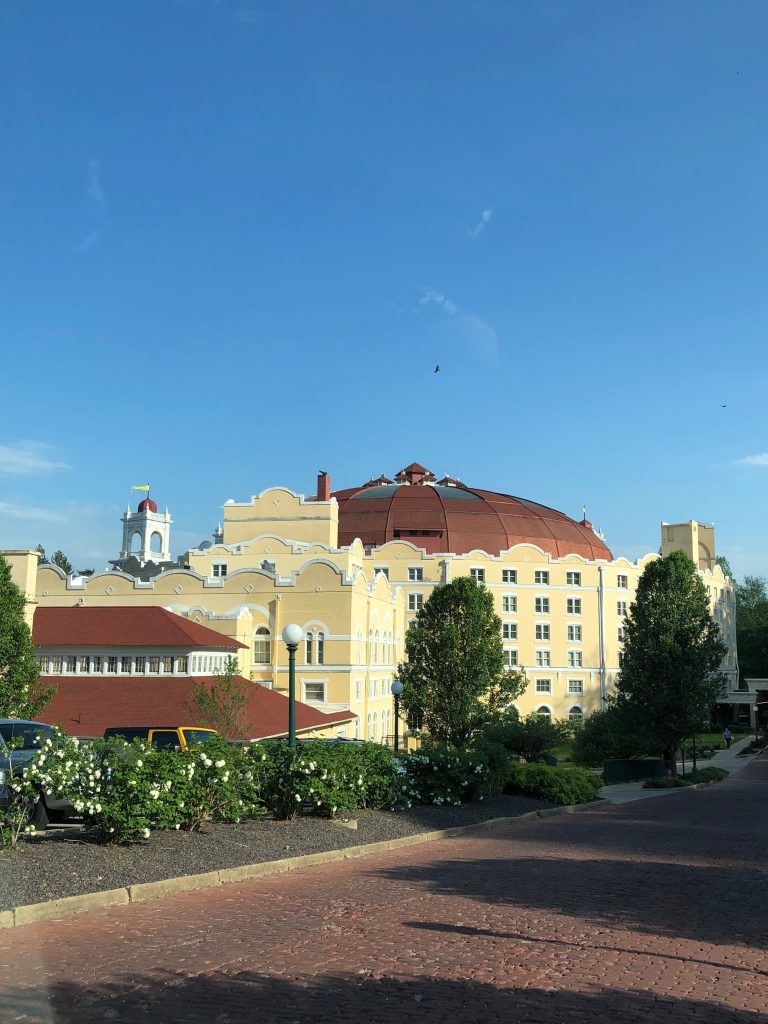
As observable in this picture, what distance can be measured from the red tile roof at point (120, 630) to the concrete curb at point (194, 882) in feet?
68.1

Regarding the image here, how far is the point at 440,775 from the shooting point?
68.9 feet

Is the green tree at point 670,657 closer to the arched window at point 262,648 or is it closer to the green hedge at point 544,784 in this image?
the green hedge at point 544,784

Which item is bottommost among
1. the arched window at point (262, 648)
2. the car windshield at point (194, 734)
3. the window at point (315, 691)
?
the car windshield at point (194, 734)

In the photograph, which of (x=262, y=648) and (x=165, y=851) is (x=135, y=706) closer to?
(x=262, y=648)

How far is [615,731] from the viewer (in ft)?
143

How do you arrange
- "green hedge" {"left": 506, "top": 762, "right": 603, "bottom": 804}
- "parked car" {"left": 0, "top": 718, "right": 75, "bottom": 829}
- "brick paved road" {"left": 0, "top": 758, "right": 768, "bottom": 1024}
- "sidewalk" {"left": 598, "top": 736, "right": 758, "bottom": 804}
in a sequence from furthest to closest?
"sidewalk" {"left": 598, "top": 736, "right": 758, "bottom": 804}
"green hedge" {"left": 506, "top": 762, "right": 603, "bottom": 804}
"parked car" {"left": 0, "top": 718, "right": 75, "bottom": 829}
"brick paved road" {"left": 0, "top": 758, "right": 768, "bottom": 1024}

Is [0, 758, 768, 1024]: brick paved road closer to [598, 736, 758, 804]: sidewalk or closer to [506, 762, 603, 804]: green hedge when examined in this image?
[506, 762, 603, 804]: green hedge

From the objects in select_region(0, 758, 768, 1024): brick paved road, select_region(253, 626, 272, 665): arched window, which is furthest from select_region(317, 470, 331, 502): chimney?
select_region(0, 758, 768, 1024): brick paved road

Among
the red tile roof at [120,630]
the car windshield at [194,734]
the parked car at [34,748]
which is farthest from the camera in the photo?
the red tile roof at [120,630]

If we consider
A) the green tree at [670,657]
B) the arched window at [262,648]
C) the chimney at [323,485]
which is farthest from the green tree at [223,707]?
the chimney at [323,485]

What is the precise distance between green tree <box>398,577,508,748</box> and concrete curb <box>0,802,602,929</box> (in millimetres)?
23989

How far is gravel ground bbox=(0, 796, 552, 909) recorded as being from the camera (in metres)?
10.6

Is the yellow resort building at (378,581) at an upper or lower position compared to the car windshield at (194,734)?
upper

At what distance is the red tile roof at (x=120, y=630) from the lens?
3688 cm
